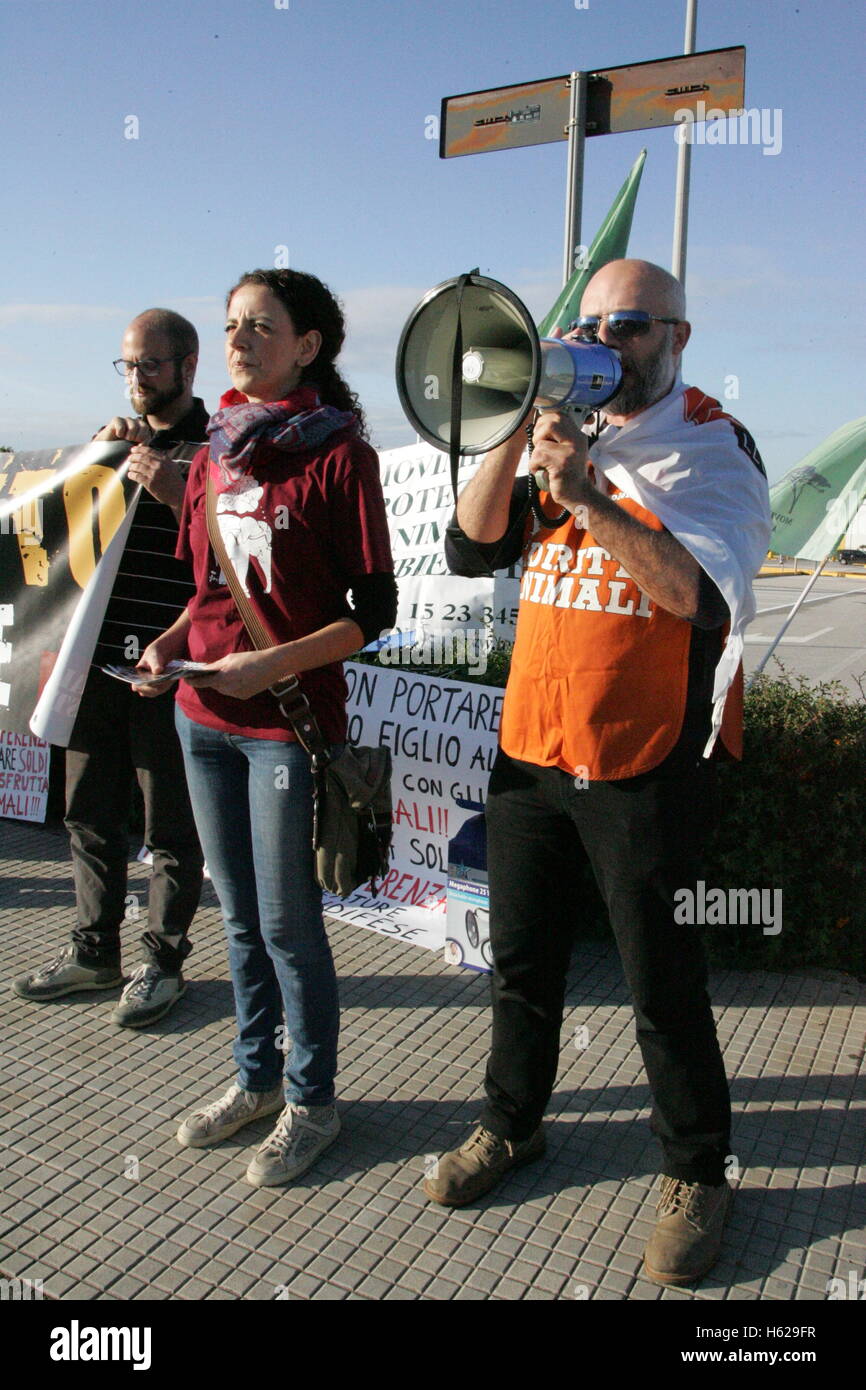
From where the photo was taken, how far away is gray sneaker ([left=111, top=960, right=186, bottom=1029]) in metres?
3.35

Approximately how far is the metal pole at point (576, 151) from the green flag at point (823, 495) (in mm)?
1585

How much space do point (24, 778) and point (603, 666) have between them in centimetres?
384

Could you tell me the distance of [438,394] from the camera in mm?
2199

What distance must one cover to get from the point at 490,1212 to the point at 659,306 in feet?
6.75

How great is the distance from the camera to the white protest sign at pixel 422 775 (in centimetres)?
399

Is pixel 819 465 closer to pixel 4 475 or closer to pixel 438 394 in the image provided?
pixel 438 394

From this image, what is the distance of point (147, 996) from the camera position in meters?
3.40

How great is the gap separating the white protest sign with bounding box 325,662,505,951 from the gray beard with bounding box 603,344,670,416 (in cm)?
179

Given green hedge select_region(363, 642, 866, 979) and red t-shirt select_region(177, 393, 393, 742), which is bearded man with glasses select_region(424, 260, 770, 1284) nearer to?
red t-shirt select_region(177, 393, 393, 742)

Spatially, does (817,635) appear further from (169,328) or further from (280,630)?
(280,630)

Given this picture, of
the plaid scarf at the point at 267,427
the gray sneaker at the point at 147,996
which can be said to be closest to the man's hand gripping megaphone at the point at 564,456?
the plaid scarf at the point at 267,427

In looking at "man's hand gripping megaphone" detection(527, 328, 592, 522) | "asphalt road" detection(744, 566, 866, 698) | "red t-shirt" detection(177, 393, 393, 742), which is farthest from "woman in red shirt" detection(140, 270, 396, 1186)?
"asphalt road" detection(744, 566, 866, 698)

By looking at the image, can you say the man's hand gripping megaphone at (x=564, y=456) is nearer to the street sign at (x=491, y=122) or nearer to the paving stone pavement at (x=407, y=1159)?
the paving stone pavement at (x=407, y=1159)

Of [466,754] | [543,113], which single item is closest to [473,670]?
[466,754]
